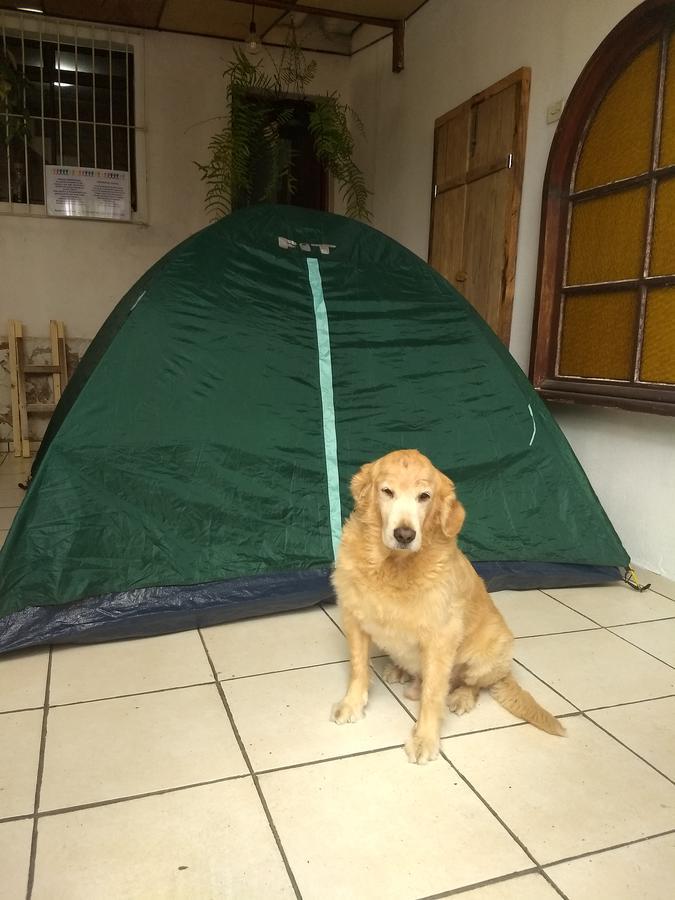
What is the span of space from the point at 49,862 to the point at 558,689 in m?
1.26

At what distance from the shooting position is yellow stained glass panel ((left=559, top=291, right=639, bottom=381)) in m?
2.47

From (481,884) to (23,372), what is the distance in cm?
425

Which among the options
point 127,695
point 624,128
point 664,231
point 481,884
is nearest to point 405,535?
point 481,884

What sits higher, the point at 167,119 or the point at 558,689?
the point at 167,119

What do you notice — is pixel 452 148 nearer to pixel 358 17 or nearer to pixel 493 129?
pixel 493 129

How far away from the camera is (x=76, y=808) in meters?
1.24

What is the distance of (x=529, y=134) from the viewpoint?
299 cm

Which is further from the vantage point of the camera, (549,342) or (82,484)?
(549,342)

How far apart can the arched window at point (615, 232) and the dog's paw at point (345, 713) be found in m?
1.51

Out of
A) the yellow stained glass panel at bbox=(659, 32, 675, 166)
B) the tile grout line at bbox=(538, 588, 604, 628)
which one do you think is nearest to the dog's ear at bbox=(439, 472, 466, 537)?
the tile grout line at bbox=(538, 588, 604, 628)

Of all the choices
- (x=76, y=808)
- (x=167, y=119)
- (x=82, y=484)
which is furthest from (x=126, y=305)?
(x=167, y=119)

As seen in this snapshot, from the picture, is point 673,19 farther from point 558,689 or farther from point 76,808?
point 76,808

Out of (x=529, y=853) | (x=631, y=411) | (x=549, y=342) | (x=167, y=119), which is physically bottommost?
(x=529, y=853)

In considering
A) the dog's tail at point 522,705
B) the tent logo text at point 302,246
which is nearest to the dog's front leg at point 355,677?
the dog's tail at point 522,705
